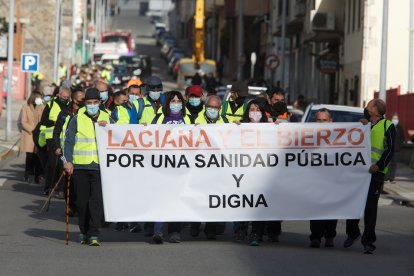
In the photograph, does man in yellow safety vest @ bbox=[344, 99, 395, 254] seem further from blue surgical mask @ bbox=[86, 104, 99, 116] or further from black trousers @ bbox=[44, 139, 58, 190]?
black trousers @ bbox=[44, 139, 58, 190]

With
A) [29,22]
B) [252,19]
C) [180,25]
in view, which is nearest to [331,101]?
[29,22]

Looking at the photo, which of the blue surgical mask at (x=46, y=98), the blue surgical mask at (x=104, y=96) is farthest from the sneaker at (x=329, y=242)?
the blue surgical mask at (x=46, y=98)

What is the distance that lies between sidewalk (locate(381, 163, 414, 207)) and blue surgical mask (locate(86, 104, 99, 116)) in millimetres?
10045

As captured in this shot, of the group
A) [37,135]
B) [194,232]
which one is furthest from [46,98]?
[194,232]

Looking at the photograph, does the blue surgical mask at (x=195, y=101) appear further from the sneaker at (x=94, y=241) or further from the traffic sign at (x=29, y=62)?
the traffic sign at (x=29, y=62)

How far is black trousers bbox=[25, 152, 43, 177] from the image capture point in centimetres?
2675

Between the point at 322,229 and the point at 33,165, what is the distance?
11565 mm

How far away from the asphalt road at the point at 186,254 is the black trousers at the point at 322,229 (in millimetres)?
197

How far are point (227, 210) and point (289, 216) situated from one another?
705 millimetres

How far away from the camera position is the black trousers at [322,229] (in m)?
16.3

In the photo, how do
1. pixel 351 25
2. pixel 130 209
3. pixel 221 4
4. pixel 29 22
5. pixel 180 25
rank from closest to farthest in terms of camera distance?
pixel 130 209
pixel 351 25
pixel 29 22
pixel 221 4
pixel 180 25

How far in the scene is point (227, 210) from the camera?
1617cm

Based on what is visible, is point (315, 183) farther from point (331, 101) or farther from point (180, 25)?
point (180, 25)

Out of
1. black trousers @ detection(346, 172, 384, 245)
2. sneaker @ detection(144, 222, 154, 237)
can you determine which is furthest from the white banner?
sneaker @ detection(144, 222, 154, 237)
